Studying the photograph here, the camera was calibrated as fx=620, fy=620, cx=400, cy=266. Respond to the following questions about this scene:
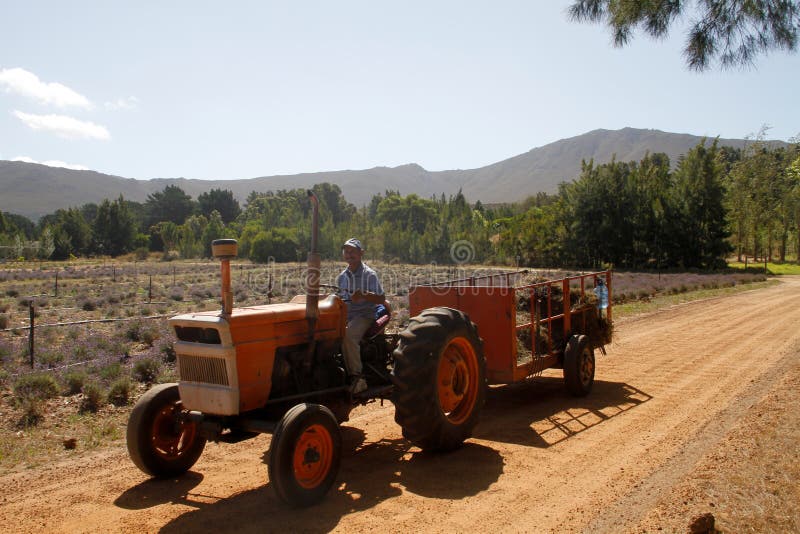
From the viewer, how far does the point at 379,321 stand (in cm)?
693

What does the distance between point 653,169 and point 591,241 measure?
815 cm

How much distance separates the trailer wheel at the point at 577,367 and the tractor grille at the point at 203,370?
5.11 metres

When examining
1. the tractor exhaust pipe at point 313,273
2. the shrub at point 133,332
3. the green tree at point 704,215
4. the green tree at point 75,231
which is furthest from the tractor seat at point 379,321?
the green tree at point 75,231

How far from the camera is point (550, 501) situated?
5180 millimetres

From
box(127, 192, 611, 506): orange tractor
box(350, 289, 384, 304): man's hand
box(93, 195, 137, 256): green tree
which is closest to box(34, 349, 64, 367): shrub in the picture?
box(127, 192, 611, 506): orange tractor

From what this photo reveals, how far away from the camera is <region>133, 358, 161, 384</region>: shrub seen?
33.7 feet

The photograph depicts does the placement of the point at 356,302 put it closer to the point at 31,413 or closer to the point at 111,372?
the point at 31,413

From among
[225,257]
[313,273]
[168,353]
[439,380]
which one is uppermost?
[225,257]

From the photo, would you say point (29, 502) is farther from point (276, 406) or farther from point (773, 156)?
point (773, 156)

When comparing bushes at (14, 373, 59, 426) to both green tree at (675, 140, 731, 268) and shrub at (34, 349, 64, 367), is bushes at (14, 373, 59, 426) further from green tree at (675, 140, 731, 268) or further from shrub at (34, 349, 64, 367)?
green tree at (675, 140, 731, 268)

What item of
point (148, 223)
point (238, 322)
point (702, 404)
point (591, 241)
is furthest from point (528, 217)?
point (148, 223)

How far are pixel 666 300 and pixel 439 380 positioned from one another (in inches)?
773

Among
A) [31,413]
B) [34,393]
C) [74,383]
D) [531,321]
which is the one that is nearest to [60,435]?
[31,413]

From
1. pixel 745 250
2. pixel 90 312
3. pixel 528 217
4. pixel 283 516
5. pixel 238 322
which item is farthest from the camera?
pixel 528 217
